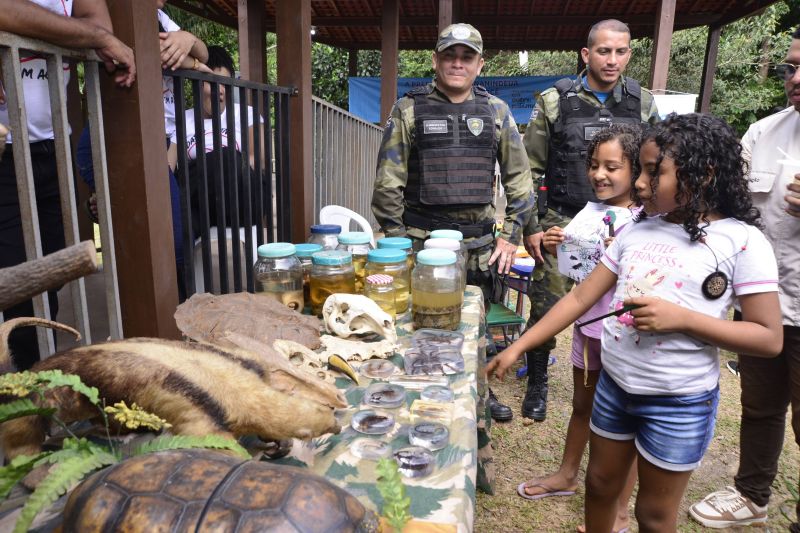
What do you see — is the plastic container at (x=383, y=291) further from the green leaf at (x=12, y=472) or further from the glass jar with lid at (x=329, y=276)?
the green leaf at (x=12, y=472)

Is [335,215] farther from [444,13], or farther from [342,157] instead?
[444,13]

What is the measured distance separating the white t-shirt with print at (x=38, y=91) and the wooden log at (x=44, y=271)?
54.1 inches

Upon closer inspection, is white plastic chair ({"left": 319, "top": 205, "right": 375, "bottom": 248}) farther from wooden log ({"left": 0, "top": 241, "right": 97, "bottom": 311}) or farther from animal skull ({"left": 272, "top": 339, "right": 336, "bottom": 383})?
wooden log ({"left": 0, "top": 241, "right": 97, "bottom": 311})

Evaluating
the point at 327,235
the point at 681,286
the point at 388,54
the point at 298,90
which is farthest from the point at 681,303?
the point at 388,54

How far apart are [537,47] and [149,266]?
11.8m

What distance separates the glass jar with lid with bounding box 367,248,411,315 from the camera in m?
2.18

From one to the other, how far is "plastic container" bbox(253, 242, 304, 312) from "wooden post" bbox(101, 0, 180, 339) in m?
0.38

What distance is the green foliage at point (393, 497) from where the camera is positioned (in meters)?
0.92

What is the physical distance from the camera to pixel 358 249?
2.62 m

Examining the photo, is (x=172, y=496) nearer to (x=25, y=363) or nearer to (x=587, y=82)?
(x=25, y=363)

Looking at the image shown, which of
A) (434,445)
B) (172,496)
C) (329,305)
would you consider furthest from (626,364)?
(172,496)

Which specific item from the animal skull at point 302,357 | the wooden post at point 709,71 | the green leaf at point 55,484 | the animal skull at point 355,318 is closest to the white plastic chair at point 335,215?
the animal skull at point 355,318

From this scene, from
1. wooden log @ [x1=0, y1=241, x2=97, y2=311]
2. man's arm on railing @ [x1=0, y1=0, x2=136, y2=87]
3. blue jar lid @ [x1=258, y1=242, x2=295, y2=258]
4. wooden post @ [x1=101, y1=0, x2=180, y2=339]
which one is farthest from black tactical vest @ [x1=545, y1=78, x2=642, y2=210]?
wooden log @ [x1=0, y1=241, x2=97, y2=311]

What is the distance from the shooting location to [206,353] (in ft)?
4.09
